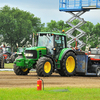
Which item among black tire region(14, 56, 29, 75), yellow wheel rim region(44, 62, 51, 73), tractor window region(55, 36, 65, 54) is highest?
tractor window region(55, 36, 65, 54)

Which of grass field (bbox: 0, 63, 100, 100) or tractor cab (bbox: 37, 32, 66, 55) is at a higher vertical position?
tractor cab (bbox: 37, 32, 66, 55)

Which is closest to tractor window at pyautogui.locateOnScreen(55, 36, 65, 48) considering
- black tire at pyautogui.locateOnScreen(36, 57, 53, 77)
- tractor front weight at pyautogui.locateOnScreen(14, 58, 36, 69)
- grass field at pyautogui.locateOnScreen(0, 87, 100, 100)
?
black tire at pyautogui.locateOnScreen(36, 57, 53, 77)

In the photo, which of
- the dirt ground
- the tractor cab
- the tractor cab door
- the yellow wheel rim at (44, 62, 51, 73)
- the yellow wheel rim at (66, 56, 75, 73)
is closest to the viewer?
the dirt ground

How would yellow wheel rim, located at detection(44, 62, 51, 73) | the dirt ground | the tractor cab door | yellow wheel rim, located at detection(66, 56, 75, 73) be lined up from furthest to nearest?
yellow wheel rim, located at detection(66, 56, 75, 73), the tractor cab door, yellow wheel rim, located at detection(44, 62, 51, 73), the dirt ground

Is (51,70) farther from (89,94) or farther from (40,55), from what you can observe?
(89,94)

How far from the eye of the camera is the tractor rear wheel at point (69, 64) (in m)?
17.8

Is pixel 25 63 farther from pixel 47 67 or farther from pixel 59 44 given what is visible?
pixel 59 44

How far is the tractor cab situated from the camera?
17984mm

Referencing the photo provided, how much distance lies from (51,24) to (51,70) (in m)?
59.6

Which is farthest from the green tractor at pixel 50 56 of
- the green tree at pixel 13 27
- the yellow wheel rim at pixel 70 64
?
the green tree at pixel 13 27

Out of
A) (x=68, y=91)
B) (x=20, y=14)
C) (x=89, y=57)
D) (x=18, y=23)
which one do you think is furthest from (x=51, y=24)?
(x=68, y=91)

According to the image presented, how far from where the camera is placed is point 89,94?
10.4 meters

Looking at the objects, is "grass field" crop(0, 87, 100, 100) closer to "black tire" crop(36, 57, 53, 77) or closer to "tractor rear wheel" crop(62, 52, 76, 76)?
"black tire" crop(36, 57, 53, 77)

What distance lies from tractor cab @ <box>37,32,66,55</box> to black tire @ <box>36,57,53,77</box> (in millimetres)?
1068
